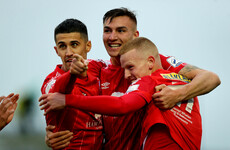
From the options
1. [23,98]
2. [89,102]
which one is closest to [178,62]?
[89,102]

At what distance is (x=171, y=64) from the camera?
360 centimetres

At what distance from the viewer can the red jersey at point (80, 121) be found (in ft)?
10.8

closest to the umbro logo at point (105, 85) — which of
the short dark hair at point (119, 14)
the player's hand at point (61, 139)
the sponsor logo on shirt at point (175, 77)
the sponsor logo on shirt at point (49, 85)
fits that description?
the sponsor logo on shirt at point (49, 85)

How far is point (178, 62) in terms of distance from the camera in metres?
3.66

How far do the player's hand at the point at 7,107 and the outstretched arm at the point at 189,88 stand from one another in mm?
1714

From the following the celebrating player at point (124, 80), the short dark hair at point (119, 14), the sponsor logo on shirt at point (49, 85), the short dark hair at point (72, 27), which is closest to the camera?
the celebrating player at point (124, 80)

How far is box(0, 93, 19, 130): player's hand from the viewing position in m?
3.58

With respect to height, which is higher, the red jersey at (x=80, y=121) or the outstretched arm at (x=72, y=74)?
the outstretched arm at (x=72, y=74)

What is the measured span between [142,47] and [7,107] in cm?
169

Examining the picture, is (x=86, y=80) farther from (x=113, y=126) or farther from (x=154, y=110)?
(x=154, y=110)

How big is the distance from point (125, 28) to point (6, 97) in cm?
172

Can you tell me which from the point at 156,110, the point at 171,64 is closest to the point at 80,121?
the point at 156,110

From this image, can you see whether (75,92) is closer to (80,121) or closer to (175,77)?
(80,121)

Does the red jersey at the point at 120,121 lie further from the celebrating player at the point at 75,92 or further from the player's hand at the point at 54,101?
the player's hand at the point at 54,101
